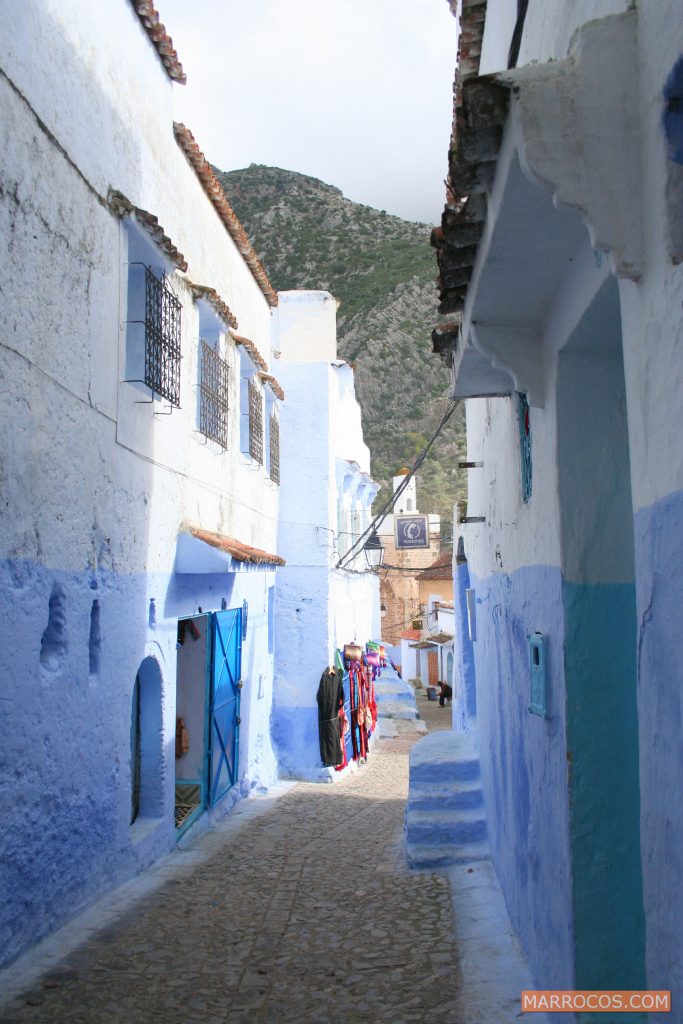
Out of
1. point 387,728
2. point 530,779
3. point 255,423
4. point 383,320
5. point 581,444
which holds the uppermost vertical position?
point 383,320

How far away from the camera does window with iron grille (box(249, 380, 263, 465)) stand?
11469mm

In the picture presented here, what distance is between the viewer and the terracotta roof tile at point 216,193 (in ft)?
29.5

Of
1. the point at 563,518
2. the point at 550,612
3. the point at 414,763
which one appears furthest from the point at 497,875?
the point at 563,518

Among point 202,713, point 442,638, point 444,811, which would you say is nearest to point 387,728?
point 442,638

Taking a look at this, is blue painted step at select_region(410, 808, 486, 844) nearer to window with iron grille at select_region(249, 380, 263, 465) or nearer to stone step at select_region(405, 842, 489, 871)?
stone step at select_region(405, 842, 489, 871)

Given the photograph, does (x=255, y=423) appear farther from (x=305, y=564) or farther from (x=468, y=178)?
(x=468, y=178)

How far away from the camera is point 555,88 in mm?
2490

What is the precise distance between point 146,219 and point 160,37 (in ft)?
7.25

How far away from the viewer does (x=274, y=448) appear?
13.8 meters

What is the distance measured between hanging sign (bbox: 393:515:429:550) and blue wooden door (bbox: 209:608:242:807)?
13.1m

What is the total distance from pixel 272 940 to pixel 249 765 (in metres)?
6.32

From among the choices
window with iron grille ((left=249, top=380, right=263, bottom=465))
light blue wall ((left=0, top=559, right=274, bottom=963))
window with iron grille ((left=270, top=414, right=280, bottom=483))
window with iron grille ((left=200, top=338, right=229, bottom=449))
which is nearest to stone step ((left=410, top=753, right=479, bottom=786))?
light blue wall ((left=0, top=559, right=274, bottom=963))

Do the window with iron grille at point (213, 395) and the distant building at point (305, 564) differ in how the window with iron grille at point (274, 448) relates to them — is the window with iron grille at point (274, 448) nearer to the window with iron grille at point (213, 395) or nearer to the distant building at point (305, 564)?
the distant building at point (305, 564)

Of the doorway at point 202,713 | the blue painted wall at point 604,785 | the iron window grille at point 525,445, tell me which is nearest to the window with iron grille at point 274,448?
the doorway at point 202,713
